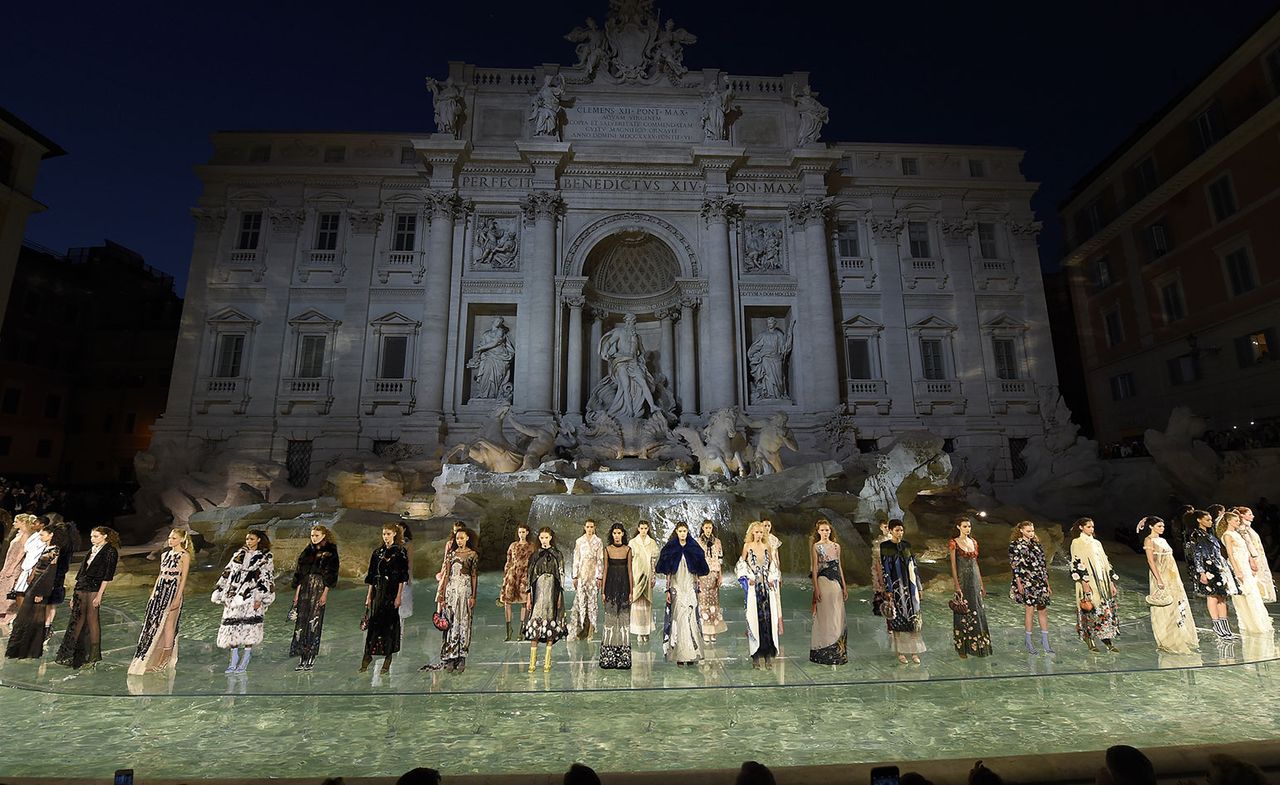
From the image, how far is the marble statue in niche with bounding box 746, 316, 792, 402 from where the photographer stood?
23.0 m

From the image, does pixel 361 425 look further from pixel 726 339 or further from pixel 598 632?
pixel 598 632

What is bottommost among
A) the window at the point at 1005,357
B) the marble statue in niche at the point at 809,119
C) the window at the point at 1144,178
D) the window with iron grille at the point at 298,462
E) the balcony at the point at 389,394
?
the window with iron grille at the point at 298,462

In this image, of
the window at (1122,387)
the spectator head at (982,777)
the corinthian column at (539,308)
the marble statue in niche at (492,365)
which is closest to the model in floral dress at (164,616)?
the spectator head at (982,777)

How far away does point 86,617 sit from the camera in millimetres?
6203

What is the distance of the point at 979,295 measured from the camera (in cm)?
2488

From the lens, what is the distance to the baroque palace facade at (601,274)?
2228 centimetres

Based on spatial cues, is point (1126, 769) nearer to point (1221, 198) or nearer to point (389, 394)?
point (389, 394)

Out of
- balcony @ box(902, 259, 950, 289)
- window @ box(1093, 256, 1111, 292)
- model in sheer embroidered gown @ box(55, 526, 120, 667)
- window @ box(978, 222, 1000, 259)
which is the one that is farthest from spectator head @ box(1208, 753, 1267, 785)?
window @ box(1093, 256, 1111, 292)

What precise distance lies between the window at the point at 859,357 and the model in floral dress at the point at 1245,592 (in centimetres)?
1696

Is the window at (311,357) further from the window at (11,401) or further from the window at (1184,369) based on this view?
the window at (1184,369)

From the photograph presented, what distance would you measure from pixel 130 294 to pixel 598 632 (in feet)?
132

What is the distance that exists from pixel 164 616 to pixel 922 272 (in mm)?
26218

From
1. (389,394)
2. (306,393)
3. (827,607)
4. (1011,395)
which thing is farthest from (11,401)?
(1011,395)

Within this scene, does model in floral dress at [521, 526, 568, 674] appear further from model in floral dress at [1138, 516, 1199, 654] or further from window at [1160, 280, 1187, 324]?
window at [1160, 280, 1187, 324]
